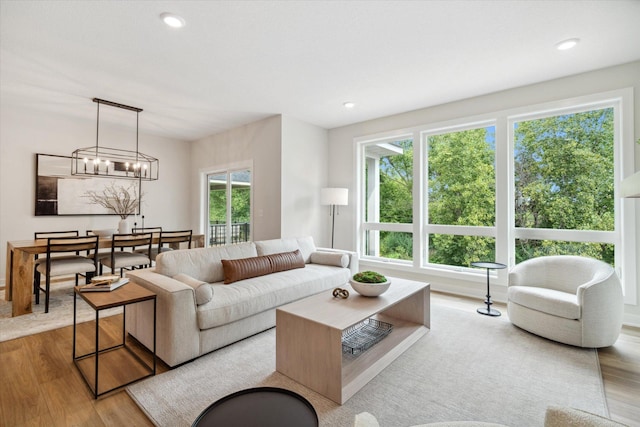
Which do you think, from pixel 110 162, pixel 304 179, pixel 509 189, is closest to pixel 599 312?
pixel 509 189

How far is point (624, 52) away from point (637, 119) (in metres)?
0.68

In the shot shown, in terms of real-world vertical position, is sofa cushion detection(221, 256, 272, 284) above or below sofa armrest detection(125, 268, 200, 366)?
above

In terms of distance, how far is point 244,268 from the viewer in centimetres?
312

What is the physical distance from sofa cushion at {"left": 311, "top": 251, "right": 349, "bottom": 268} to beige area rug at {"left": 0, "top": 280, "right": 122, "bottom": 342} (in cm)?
242

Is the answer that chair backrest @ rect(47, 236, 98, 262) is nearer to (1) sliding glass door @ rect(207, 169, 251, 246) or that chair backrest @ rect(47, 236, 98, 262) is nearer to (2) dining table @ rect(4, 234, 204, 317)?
(2) dining table @ rect(4, 234, 204, 317)

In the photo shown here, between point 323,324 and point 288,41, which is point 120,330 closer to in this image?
point 323,324

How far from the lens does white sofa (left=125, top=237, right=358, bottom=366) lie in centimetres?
222

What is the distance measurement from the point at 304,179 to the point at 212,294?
2926 mm

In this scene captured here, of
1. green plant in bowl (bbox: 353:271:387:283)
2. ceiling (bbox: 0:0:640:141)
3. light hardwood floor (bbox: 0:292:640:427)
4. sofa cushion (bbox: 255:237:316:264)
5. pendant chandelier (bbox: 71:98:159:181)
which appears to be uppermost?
ceiling (bbox: 0:0:640:141)

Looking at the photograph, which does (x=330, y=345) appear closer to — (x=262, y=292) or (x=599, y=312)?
(x=262, y=292)

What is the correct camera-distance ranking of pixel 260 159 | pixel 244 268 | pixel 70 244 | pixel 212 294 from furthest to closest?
pixel 260 159, pixel 70 244, pixel 244 268, pixel 212 294

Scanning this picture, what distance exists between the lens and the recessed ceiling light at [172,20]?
2295mm

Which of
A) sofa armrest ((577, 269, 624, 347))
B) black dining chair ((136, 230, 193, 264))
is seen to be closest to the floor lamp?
black dining chair ((136, 230, 193, 264))

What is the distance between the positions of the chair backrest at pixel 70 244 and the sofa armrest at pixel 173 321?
5.76 feet
